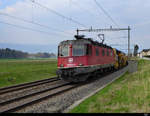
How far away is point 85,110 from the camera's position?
6703 mm

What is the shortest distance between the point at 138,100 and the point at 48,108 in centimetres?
367

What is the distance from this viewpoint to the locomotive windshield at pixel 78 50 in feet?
→ 47.2

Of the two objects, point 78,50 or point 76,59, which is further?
point 78,50

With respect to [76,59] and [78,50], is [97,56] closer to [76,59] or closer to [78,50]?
[78,50]

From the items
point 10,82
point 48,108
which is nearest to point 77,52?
point 10,82

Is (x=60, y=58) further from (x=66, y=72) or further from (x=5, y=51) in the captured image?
(x=5, y=51)

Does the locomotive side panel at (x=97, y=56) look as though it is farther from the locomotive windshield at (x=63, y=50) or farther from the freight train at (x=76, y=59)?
the locomotive windshield at (x=63, y=50)

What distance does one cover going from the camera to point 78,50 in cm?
1455

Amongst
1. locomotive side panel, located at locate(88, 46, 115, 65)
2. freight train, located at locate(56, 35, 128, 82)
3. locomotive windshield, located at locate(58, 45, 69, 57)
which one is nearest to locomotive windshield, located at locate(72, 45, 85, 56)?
freight train, located at locate(56, 35, 128, 82)

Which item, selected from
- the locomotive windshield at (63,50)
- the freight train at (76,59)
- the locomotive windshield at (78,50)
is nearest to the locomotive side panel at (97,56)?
the freight train at (76,59)

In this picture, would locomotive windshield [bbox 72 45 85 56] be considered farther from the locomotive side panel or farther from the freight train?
the locomotive side panel

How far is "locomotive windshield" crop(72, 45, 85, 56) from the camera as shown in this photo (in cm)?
1438

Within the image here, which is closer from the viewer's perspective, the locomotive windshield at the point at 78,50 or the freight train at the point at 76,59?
the freight train at the point at 76,59

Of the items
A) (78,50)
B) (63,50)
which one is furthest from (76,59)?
(63,50)
